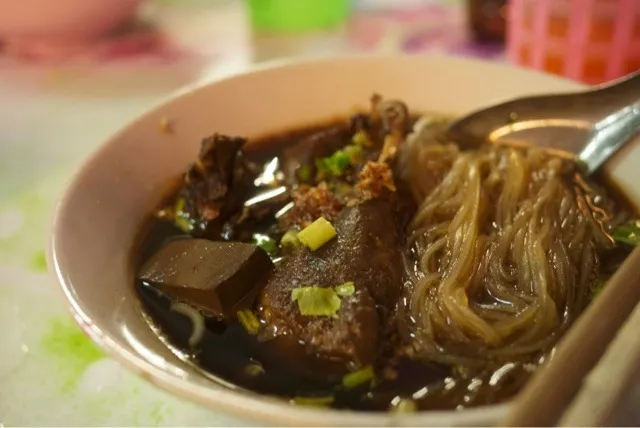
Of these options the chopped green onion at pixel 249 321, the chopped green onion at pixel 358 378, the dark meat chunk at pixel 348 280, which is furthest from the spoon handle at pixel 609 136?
the chopped green onion at pixel 249 321

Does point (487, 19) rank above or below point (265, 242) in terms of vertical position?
above

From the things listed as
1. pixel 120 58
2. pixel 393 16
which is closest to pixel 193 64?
pixel 120 58

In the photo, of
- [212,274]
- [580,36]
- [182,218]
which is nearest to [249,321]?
[212,274]

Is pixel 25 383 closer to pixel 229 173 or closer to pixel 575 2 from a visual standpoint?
pixel 229 173

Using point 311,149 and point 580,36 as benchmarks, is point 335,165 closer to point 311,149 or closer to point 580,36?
point 311,149

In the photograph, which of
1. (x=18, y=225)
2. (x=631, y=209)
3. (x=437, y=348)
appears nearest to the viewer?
(x=437, y=348)

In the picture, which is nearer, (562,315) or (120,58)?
(562,315)

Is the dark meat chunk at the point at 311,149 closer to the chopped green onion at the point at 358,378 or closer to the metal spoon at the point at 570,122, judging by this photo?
the metal spoon at the point at 570,122
